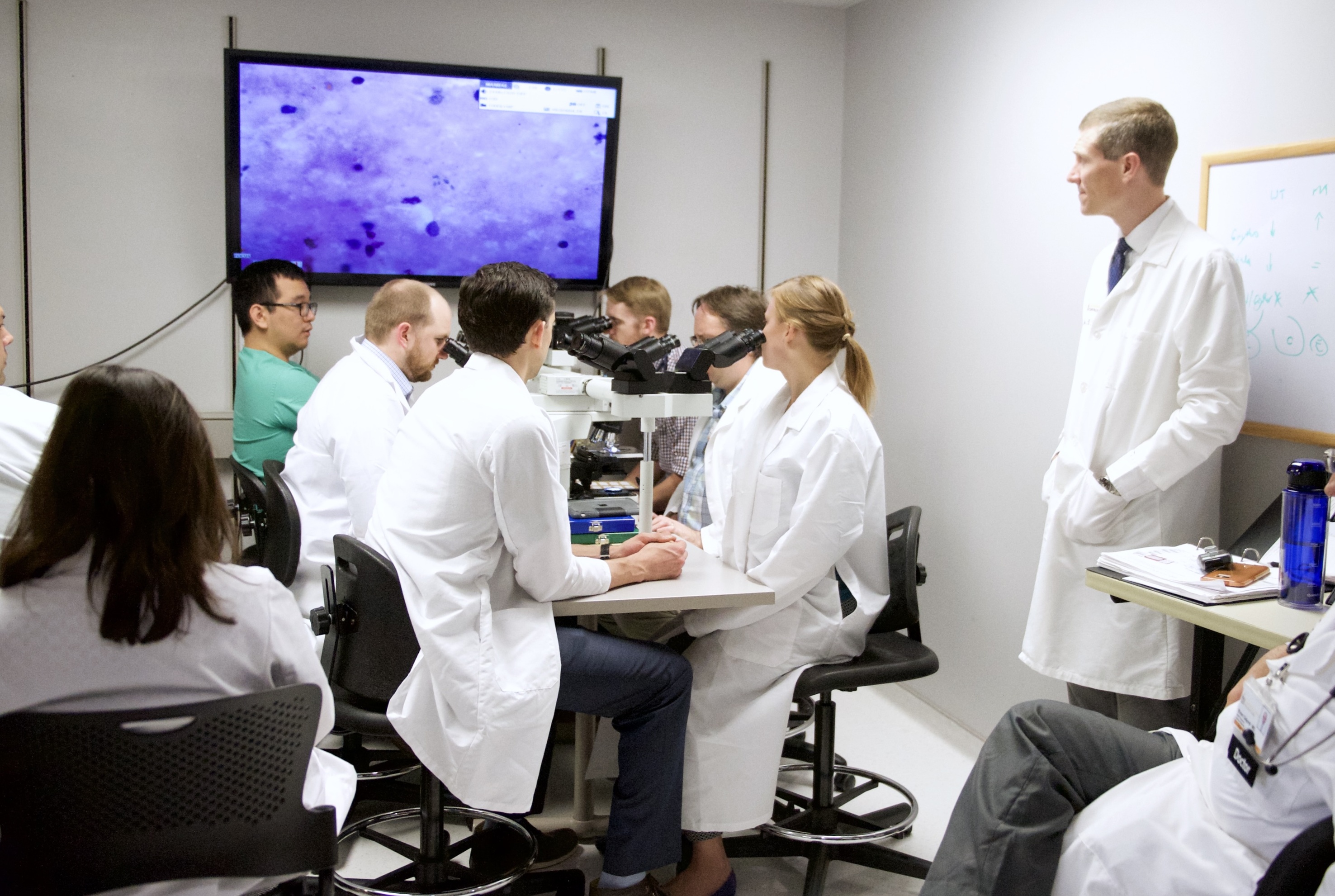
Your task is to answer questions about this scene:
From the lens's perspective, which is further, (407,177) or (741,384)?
(407,177)

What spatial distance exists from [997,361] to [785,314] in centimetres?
104

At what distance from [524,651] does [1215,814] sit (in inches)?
46.4

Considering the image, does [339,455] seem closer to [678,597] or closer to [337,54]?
[678,597]

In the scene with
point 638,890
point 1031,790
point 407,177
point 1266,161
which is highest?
point 407,177

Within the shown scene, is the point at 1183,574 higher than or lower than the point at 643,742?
higher

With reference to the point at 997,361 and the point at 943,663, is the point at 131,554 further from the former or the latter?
the point at 943,663

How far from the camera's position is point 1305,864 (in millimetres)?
1290

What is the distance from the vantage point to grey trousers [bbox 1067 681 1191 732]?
244cm

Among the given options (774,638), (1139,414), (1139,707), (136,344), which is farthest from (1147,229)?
(136,344)

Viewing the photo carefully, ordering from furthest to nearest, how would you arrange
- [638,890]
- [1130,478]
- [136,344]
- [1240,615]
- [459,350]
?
[136,344], [459,350], [638,890], [1130,478], [1240,615]

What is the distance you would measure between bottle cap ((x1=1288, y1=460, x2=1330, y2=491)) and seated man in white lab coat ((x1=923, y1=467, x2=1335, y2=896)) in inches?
0.9

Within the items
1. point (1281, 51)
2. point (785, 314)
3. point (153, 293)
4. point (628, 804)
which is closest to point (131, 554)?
point (628, 804)

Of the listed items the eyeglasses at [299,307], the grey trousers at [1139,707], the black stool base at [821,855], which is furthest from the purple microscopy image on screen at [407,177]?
the grey trousers at [1139,707]

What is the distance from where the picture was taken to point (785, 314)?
8.35ft
